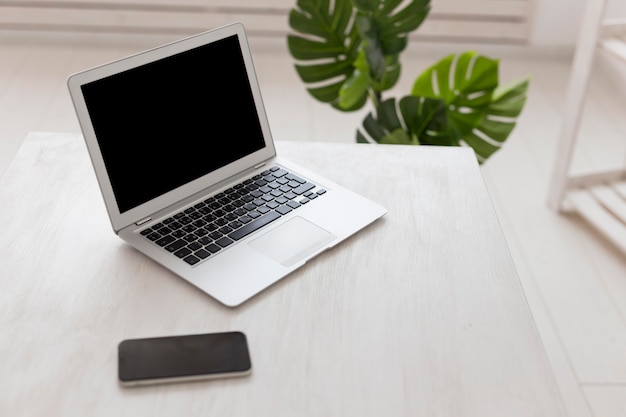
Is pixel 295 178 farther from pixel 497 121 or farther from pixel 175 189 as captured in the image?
pixel 497 121

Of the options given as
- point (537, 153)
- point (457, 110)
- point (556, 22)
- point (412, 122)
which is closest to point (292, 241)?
point (412, 122)

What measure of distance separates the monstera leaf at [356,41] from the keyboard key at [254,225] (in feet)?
2.76

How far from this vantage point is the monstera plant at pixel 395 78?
1.77 m

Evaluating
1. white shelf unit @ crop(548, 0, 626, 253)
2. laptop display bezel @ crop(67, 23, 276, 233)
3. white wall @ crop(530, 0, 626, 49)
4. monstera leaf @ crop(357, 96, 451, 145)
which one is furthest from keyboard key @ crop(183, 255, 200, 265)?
white wall @ crop(530, 0, 626, 49)

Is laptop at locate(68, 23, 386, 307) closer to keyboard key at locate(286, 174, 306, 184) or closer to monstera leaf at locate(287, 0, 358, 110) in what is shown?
keyboard key at locate(286, 174, 306, 184)

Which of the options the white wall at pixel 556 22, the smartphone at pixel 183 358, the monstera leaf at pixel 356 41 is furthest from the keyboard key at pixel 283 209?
the white wall at pixel 556 22

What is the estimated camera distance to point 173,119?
105 cm

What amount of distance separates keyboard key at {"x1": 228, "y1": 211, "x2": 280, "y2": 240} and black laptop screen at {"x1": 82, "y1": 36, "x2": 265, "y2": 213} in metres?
0.11

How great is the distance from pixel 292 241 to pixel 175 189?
0.60 feet

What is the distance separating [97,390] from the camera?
782 mm

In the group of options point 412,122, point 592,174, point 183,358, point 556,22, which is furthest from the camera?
point 556,22

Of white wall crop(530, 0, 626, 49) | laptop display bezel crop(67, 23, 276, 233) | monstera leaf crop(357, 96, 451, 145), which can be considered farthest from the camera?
white wall crop(530, 0, 626, 49)

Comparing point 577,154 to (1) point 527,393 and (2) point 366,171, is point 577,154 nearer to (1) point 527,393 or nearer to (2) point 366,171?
(2) point 366,171

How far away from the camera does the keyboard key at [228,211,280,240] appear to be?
1012mm
